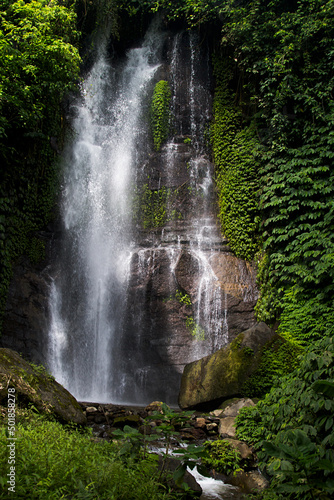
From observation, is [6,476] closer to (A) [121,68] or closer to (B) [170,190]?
(B) [170,190]

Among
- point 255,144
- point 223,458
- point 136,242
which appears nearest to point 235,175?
point 255,144

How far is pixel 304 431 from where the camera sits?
11.0 ft

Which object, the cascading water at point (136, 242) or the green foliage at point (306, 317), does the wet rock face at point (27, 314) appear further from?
the green foliage at point (306, 317)

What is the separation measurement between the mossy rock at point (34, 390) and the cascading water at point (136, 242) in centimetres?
398

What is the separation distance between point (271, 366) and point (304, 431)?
12.7ft

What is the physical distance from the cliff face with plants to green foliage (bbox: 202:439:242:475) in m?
2.37

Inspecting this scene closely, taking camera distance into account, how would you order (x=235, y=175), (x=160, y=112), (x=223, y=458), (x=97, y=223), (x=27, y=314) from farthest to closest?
(x=160, y=112) → (x=97, y=223) → (x=235, y=175) → (x=27, y=314) → (x=223, y=458)

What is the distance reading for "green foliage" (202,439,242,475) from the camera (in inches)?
184

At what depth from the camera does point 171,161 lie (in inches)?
555

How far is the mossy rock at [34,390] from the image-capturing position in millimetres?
4520

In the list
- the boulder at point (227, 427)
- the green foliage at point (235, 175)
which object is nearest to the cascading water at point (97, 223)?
the green foliage at point (235, 175)

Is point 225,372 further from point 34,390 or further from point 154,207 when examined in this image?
point 154,207

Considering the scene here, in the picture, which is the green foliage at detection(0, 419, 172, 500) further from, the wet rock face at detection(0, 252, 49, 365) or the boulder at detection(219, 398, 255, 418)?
the wet rock face at detection(0, 252, 49, 365)

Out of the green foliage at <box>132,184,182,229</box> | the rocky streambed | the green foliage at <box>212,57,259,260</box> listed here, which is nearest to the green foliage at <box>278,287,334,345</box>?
the green foliage at <box>212,57,259,260</box>
